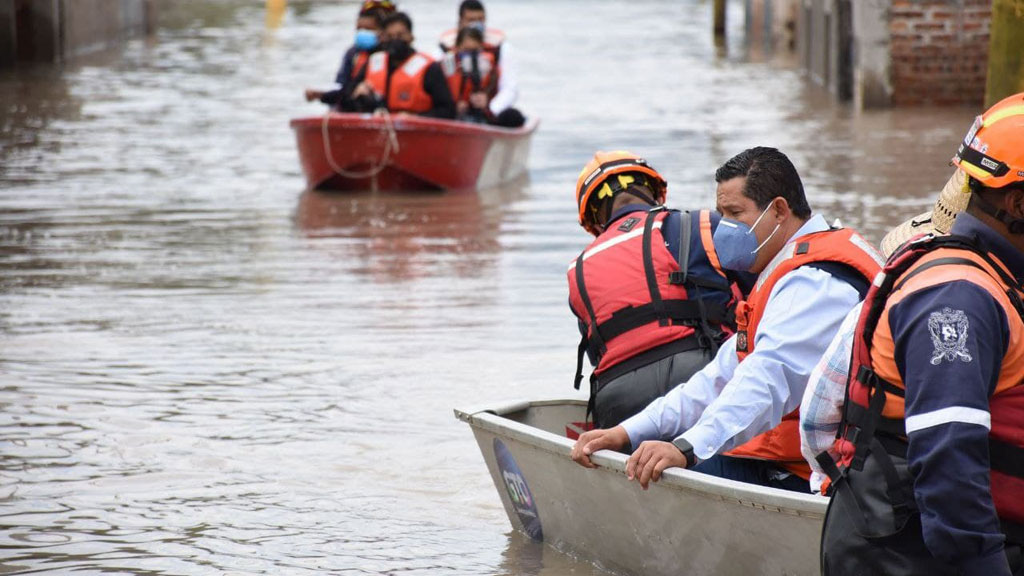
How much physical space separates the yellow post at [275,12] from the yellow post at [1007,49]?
95.1ft

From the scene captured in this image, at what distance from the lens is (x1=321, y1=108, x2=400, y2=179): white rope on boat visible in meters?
13.6

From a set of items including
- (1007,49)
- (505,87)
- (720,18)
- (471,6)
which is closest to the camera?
(1007,49)

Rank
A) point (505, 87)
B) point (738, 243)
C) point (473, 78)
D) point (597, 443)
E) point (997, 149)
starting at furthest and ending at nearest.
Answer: point (505, 87), point (473, 78), point (597, 443), point (738, 243), point (997, 149)

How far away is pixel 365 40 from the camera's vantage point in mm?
13906

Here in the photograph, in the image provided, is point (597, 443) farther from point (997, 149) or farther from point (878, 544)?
point (997, 149)

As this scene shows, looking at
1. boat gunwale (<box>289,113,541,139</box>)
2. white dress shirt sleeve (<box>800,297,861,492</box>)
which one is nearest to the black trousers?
white dress shirt sleeve (<box>800,297,861,492</box>)

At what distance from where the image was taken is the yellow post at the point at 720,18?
31.6 meters

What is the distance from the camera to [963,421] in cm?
294

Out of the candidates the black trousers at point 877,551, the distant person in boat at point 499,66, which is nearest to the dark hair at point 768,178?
the black trousers at point 877,551

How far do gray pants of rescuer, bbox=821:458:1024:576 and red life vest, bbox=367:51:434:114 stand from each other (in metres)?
10.9

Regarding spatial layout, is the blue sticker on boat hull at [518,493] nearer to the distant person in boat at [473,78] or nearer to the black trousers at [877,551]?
the black trousers at [877,551]

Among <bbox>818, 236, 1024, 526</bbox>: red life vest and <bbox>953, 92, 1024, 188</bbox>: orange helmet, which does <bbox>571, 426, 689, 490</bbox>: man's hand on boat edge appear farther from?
<bbox>953, 92, 1024, 188</bbox>: orange helmet

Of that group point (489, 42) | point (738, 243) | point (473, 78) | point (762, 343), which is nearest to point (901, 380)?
point (762, 343)

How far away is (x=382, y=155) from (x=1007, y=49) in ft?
21.8
